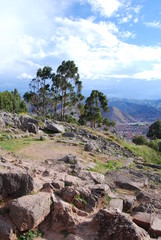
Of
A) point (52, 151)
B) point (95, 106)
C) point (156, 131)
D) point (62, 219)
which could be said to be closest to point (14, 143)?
point (52, 151)

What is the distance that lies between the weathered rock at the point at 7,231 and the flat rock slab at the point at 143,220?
3.76 metres

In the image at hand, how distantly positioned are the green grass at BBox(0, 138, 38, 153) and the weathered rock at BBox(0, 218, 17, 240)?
10.0 metres

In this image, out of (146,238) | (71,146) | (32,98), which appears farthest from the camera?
(32,98)

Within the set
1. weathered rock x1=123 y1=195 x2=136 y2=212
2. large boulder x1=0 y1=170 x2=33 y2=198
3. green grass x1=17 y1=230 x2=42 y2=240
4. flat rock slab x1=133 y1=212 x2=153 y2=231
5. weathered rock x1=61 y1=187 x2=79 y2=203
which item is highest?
large boulder x1=0 y1=170 x2=33 y2=198

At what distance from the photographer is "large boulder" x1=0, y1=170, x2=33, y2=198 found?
6.42 meters

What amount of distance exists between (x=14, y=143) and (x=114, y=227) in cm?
1271

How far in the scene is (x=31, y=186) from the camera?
6.73 meters

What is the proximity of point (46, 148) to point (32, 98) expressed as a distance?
107 feet

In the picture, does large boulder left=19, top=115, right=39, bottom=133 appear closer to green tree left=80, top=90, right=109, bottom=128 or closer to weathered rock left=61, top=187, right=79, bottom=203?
weathered rock left=61, top=187, right=79, bottom=203

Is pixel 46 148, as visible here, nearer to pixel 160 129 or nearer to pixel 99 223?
pixel 99 223

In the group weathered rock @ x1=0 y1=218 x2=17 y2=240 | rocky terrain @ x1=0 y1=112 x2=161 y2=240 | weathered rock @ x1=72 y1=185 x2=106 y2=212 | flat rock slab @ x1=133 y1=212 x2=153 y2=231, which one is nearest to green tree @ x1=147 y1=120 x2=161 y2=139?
rocky terrain @ x1=0 y1=112 x2=161 y2=240

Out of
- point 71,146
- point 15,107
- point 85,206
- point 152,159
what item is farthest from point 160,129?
point 85,206

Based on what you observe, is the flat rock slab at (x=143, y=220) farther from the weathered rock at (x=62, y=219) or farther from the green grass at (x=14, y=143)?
the green grass at (x=14, y=143)

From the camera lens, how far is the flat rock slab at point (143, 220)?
6891 millimetres
